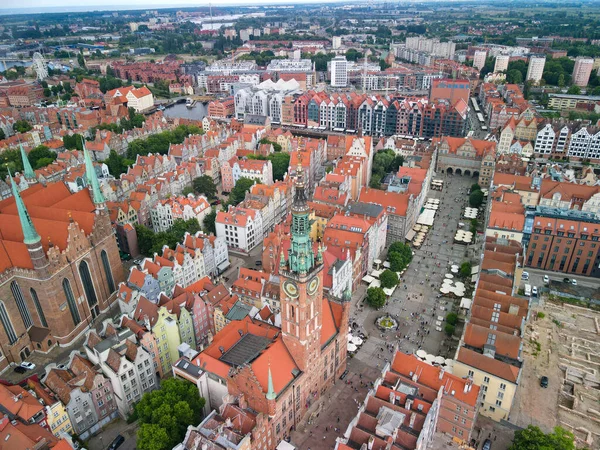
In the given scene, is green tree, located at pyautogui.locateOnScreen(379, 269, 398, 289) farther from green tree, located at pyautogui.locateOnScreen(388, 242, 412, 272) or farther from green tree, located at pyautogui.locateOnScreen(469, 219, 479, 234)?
green tree, located at pyautogui.locateOnScreen(469, 219, 479, 234)

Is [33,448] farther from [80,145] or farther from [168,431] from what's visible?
[80,145]

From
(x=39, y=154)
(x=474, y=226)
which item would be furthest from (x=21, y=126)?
(x=474, y=226)

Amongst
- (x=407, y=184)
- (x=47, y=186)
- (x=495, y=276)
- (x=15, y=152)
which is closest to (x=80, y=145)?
→ (x=15, y=152)

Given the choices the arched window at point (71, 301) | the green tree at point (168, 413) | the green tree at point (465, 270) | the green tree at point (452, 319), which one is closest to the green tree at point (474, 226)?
the green tree at point (465, 270)

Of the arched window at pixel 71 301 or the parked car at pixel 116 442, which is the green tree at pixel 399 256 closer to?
the parked car at pixel 116 442

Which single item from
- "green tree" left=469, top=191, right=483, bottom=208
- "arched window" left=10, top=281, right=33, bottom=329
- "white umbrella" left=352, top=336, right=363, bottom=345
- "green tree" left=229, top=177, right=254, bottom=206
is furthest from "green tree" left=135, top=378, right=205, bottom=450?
"green tree" left=469, top=191, right=483, bottom=208

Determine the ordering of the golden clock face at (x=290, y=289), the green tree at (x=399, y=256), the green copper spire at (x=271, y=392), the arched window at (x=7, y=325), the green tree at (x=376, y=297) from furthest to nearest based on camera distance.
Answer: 1. the green tree at (x=399, y=256)
2. the green tree at (x=376, y=297)
3. the arched window at (x=7, y=325)
4. the golden clock face at (x=290, y=289)
5. the green copper spire at (x=271, y=392)

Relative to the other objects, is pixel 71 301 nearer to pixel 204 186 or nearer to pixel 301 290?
pixel 301 290
